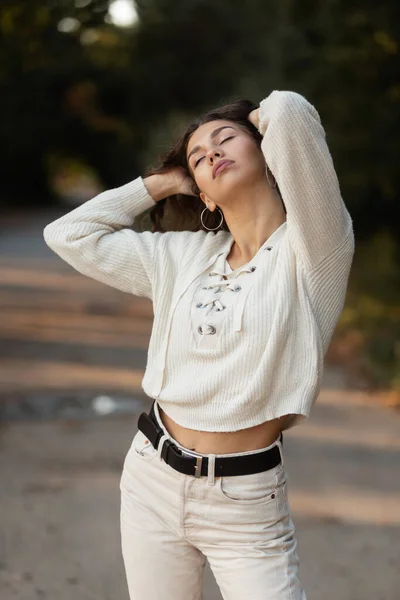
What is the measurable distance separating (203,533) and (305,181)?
36.9 inches

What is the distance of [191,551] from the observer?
2.63m

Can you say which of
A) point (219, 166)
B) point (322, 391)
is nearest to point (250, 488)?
point (219, 166)

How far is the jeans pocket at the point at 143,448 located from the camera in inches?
105

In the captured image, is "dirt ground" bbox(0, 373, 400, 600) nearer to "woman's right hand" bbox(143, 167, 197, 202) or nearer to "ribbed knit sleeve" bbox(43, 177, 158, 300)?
"ribbed knit sleeve" bbox(43, 177, 158, 300)

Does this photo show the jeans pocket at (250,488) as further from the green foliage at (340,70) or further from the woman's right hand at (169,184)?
the green foliage at (340,70)

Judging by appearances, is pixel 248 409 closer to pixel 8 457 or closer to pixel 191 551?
pixel 191 551

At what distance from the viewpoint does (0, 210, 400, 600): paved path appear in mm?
4438

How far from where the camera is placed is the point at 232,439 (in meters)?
2.57

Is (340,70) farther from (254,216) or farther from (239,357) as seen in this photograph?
(239,357)

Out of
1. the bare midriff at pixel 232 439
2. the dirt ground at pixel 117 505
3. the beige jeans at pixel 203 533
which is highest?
the bare midriff at pixel 232 439

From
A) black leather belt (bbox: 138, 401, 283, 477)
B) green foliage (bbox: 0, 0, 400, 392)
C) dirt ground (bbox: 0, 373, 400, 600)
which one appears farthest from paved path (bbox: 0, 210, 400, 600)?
black leather belt (bbox: 138, 401, 283, 477)

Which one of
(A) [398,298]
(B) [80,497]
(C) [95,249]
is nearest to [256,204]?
(C) [95,249]

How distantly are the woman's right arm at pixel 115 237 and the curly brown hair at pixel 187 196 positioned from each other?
1.7 inches

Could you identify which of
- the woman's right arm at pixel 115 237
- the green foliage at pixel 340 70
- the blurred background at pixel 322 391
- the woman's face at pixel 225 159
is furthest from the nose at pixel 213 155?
the green foliage at pixel 340 70
